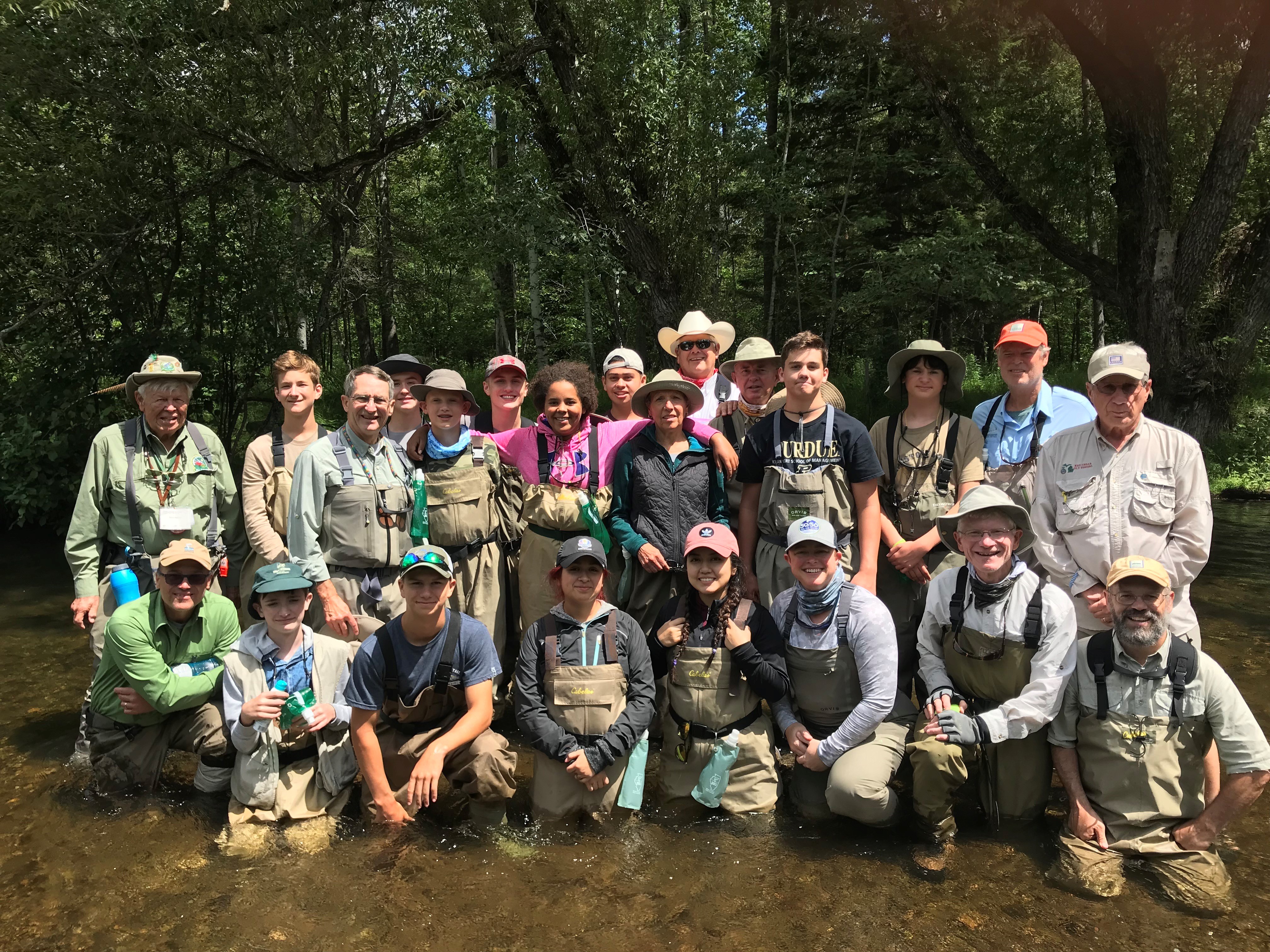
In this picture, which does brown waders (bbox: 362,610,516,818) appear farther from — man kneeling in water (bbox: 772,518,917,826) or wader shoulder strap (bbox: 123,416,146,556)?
wader shoulder strap (bbox: 123,416,146,556)

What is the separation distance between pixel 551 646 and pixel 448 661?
546mm

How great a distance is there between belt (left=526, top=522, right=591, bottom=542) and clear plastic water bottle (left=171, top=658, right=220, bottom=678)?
2051 millimetres

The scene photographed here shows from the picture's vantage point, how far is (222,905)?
390 cm

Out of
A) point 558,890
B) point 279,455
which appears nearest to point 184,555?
point 279,455

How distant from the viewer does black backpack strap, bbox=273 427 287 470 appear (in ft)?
18.4

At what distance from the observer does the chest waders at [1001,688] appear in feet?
13.7

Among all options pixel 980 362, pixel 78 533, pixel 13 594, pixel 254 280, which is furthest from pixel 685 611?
pixel 980 362

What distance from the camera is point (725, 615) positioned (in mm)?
4512

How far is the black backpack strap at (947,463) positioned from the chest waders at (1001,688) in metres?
0.75

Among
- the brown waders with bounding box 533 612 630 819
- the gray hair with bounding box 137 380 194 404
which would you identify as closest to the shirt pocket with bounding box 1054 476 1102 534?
the brown waders with bounding box 533 612 630 819

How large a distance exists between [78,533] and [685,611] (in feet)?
12.6

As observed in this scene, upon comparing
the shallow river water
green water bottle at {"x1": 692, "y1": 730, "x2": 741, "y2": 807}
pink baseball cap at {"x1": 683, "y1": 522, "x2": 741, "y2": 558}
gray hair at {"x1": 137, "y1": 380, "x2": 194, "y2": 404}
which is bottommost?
the shallow river water

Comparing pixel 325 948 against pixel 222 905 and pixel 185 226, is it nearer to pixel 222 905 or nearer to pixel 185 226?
pixel 222 905

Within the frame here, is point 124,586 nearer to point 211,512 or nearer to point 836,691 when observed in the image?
point 211,512
